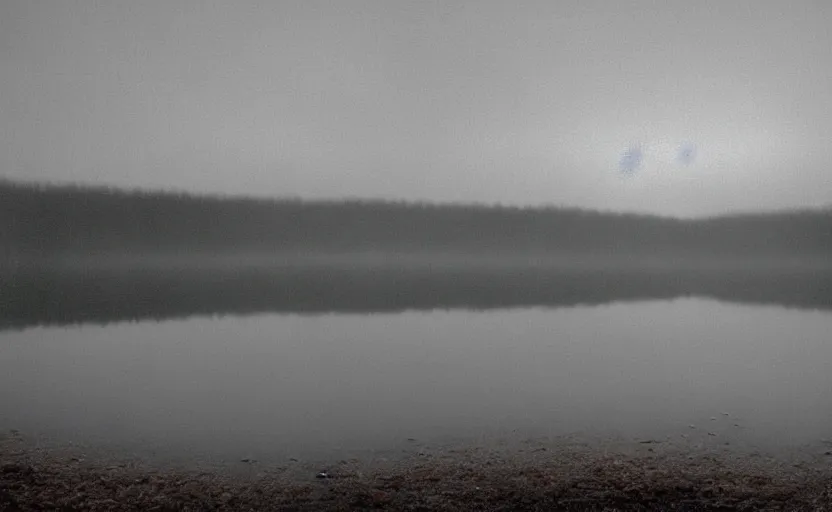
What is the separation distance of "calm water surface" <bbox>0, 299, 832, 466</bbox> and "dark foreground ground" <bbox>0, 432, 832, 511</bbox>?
1644 millimetres

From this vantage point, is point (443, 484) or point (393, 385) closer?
point (443, 484)

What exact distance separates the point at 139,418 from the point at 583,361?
20112 millimetres

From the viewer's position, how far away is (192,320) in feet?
148

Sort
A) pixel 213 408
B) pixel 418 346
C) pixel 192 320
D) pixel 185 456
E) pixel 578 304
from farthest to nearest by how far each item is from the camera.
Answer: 1. pixel 578 304
2. pixel 192 320
3. pixel 418 346
4. pixel 213 408
5. pixel 185 456

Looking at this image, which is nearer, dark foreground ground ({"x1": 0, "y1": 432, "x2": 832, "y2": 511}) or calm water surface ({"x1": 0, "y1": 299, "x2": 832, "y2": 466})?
dark foreground ground ({"x1": 0, "y1": 432, "x2": 832, "y2": 511})

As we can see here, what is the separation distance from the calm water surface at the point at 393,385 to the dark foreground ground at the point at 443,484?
164 cm

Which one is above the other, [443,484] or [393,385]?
[443,484]

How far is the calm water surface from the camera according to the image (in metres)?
14.6

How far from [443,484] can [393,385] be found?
10.8m

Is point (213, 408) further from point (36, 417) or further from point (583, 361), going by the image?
point (583, 361)

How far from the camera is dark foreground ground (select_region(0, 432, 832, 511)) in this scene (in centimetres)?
970

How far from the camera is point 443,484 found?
10602 mm

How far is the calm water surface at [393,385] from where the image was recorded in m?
14.6

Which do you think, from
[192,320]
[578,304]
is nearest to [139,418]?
[192,320]
